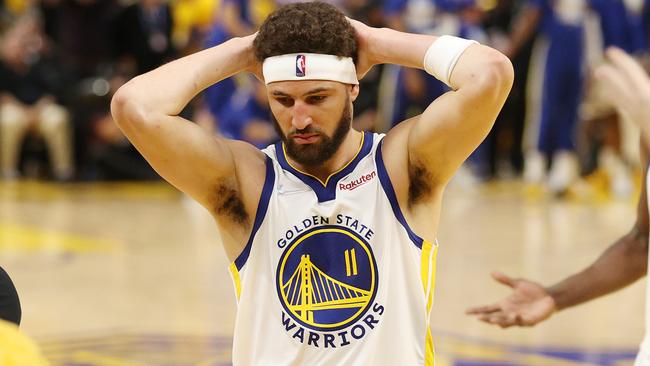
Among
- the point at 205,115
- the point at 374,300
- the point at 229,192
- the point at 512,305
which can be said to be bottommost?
the point at 205,115

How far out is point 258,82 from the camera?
42.0ft

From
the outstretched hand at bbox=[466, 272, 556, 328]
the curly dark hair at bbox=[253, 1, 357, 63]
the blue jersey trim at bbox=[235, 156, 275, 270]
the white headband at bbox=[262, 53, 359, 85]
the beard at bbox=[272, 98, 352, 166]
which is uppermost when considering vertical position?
the curly dark hair at bbox=[253, 1, 357, 63]

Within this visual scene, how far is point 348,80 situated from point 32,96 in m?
12.1

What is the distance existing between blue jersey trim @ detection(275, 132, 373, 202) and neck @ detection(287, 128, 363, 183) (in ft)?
0.04

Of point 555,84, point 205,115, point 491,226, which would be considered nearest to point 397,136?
point 491,226

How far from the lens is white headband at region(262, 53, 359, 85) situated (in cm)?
375

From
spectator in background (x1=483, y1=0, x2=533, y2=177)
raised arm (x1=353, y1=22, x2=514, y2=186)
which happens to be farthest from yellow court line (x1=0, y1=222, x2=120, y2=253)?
spectator in background (x1=483, y1=0, x2=533, y2=177)

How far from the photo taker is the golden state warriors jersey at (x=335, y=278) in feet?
12.2

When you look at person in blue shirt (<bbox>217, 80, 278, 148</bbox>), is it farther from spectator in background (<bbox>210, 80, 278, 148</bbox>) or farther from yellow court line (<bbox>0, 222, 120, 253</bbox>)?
yellow court line (<bbox>0, 222, 120, 253</bbox>)

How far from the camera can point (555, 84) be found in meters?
13.6

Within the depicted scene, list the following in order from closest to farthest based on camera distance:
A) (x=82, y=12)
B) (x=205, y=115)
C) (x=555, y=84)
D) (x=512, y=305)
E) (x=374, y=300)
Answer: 1. (x=374, y=300)
2. (x=512, y=305)
3. (x=555, y=84)
4. (x=205, y=115)
5. (x=82, y=12)

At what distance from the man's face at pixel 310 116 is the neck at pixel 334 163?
1.7 inches

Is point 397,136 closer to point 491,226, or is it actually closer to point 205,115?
point 491,226

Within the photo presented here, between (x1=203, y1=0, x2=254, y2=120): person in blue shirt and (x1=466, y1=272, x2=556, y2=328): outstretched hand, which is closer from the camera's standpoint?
(x1=466, y1=272, x2=556, y2=328): outstretched hand
